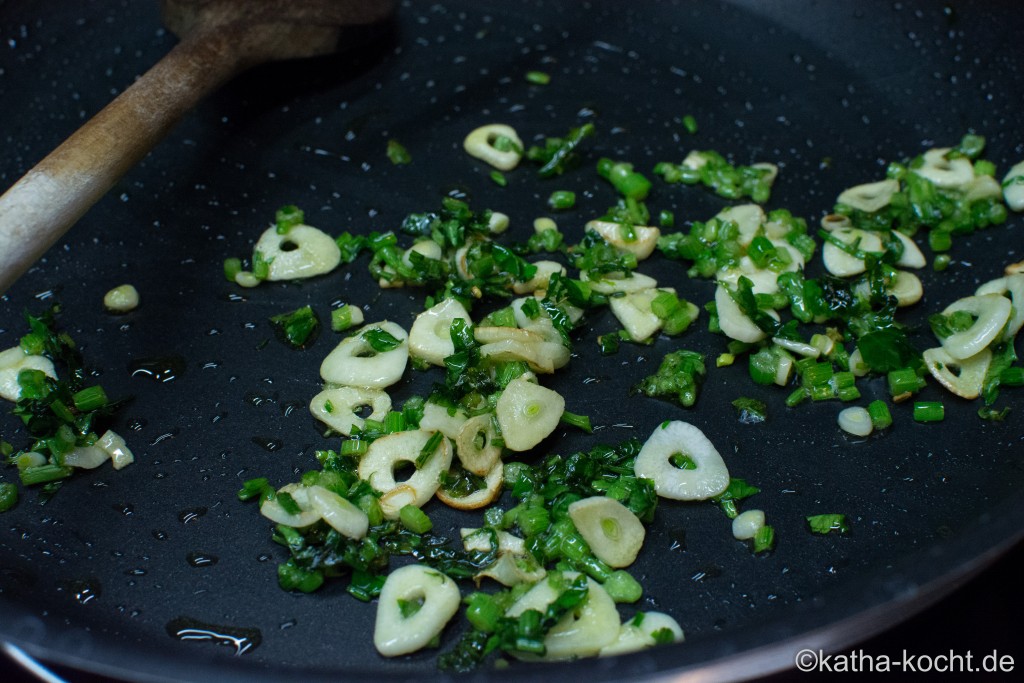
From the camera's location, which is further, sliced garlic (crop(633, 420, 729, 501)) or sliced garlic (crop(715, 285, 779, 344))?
sliced garlic (crop(715, 285, 779, 344))

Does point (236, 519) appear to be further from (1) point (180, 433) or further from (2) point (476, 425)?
(2) point (476, 425)

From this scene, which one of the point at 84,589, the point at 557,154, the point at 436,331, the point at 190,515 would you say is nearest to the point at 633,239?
the point at 557,154

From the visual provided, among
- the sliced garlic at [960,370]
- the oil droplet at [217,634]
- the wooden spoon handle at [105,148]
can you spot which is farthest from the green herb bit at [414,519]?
the sliced garlic at [960,370]

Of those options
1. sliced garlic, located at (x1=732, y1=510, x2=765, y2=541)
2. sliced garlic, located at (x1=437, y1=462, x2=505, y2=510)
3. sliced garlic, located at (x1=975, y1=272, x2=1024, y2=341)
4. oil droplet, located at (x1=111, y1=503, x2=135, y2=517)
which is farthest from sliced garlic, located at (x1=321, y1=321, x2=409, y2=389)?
sliced garlic, located at (x1=975, y1=272, x2=1024, y2=341)

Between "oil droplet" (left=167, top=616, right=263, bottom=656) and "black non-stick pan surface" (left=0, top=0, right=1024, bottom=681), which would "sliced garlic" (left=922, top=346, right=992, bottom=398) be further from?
"oil droplet" (left=167, top=616, right=263, bottom=656)

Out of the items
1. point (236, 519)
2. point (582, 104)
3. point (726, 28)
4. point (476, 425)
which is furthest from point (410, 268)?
point (726, 28)

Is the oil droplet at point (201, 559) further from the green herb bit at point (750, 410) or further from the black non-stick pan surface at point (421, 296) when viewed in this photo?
the green herb bit at point (750, 410)

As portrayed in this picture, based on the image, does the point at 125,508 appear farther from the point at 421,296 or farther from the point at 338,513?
the point at 421,296
